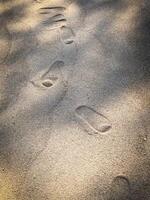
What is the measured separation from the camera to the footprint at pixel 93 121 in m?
1.71

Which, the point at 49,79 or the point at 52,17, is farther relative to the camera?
the point at 52,17

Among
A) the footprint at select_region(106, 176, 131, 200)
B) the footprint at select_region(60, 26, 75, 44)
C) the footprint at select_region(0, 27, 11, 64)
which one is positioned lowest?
the footprint at select_region(106, 176, 131, 200)

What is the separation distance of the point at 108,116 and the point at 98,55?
1.78 feet

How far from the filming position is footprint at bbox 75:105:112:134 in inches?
67.4

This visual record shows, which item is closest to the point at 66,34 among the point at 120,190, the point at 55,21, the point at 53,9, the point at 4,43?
the point at 55,21

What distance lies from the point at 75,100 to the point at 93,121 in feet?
0.70

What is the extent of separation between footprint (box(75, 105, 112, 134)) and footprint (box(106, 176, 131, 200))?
29 cm

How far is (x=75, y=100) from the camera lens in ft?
6.21

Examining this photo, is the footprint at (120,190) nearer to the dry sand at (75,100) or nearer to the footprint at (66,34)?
the dry sand at (75,100)

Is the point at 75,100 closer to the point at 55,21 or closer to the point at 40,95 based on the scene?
the point at 40,95

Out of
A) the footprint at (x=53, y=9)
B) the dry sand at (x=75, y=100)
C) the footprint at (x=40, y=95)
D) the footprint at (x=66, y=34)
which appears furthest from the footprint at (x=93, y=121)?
the footprint at (x=53, y=9)

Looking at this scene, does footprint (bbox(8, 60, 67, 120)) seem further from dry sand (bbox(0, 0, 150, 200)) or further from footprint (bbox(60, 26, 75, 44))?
footprint (bbox(60, 26, 75, 44))

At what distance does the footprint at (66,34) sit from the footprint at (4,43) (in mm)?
397

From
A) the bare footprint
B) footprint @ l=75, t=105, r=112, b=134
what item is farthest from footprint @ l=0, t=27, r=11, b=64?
footprint @ l=75, t=105, r=112, b=134
